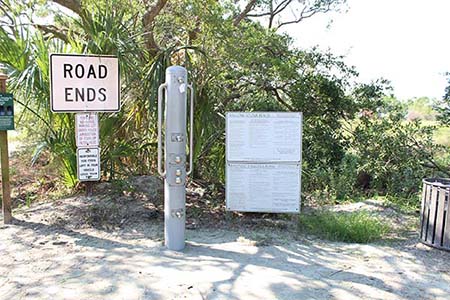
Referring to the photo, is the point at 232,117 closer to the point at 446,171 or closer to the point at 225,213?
the point at 225,213

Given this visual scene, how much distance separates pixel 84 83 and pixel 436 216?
4421mm

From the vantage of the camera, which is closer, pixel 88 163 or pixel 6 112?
pixel 88 163

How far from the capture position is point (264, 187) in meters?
5.49

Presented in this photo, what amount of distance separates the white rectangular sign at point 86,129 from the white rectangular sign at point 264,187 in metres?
1.74

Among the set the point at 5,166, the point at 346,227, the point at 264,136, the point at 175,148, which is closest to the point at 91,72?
the point at 175,148

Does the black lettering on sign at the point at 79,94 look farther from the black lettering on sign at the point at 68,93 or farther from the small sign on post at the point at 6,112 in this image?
the small sign on post at the point at 6,112

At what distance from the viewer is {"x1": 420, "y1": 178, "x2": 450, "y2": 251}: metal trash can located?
4.74 meters

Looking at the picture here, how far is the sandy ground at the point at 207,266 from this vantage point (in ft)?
12.1

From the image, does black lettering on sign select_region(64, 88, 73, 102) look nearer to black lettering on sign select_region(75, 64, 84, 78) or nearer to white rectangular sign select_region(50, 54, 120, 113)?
white rectangular sign select_region(50, 54, 120, 113)

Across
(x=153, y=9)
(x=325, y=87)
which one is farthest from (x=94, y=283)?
(x=153, y=9)

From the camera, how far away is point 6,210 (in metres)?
5.46

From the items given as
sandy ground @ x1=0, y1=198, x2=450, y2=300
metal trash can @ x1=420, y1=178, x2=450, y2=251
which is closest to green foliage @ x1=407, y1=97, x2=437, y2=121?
metal trash can @ x1=420, y1=178, x2=450, y2=251

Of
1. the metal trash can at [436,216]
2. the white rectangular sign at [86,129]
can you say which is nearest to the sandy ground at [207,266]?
the metal trash can at [436,216]

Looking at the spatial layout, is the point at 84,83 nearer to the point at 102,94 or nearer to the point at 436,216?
the point at 102,94
